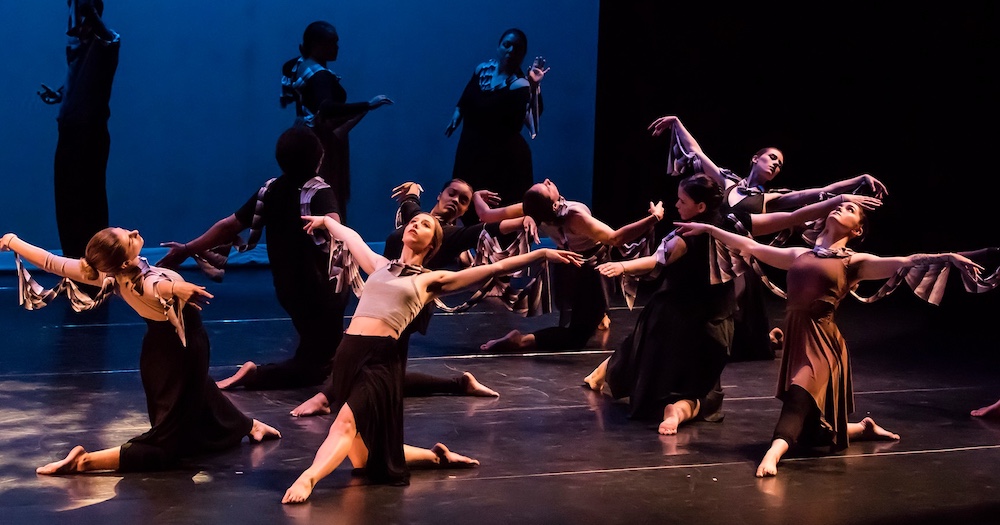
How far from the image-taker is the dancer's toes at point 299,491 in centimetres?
370

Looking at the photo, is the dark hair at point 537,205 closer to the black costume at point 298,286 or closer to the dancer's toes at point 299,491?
the black costume at point 298,286

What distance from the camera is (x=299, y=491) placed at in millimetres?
3715

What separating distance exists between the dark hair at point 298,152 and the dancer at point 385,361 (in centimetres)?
110

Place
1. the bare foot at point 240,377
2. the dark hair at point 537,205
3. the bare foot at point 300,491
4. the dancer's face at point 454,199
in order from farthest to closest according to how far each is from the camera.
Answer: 1. the dancer's face at point 454,199
2. the dark hair at point 537,205
3. the bare foot at point 240,377
4. the bare foot at point 300,491

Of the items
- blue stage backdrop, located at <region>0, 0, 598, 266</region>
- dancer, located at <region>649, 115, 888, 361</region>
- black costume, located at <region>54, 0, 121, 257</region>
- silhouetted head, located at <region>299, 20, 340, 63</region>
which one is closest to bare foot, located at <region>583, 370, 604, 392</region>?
dancer, located at <region>649, 115, 888, 361</region>

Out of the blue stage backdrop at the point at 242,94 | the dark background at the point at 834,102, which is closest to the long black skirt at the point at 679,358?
the dark background at the point at 834,102

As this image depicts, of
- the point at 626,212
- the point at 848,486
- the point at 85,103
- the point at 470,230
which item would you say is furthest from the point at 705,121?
the point at 848,486

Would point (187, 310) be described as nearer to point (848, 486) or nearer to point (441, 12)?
point (848, 486)

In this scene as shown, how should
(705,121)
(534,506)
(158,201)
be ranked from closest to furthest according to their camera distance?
(534,506) < (705,121) < (158,201)

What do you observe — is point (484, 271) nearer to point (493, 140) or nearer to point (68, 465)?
point (68, 465)

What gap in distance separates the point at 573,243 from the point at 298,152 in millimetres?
1457

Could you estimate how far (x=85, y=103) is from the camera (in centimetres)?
730

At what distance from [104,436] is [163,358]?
1.87 ft

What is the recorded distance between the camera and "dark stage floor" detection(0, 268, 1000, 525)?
3.72 metres
